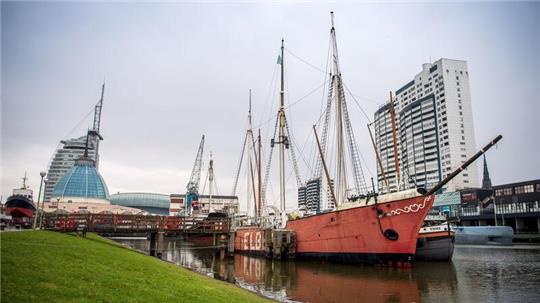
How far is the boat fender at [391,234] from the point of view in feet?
103

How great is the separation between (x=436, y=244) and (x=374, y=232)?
11.8m

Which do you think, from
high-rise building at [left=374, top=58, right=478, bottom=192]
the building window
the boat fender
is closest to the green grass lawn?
the boat fender

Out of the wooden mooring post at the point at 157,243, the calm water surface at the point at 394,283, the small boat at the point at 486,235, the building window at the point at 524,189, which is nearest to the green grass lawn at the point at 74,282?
the calm water surface at the point at 394,283

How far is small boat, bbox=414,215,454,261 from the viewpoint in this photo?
39.3m

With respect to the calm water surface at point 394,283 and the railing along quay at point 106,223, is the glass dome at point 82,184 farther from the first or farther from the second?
the calm water surface at point 394,283

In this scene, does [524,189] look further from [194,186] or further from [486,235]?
[194,186]

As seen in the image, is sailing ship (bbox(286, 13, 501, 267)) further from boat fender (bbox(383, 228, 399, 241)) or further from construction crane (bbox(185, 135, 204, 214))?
construction crane (bbox(185, 135, 204, 214))

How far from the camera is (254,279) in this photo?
28.7 meters

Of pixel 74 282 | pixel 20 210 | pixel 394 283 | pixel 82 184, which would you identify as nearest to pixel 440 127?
pixel 394 283

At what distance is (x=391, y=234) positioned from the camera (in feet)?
104

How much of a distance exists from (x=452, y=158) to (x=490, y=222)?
1677 inches

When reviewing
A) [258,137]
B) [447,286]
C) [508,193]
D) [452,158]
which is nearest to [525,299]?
[447,286]

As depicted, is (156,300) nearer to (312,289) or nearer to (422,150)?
(312,289)

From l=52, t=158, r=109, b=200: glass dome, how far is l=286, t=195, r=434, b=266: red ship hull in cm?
15581
